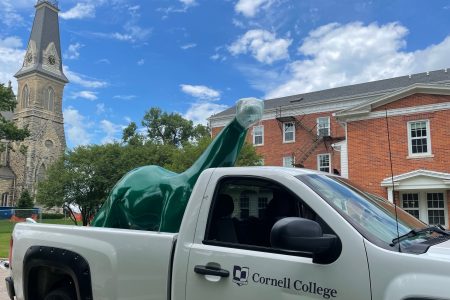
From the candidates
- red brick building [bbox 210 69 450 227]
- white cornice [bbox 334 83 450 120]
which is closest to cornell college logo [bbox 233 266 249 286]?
red brick building [bbox 210 69 450 227]

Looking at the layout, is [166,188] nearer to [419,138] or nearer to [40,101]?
[419,138]

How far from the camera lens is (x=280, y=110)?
123 feet

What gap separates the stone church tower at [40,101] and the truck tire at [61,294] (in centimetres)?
7716

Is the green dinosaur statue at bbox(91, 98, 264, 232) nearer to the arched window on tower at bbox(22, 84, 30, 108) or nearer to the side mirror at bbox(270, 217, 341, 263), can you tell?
the side mirror at bbox(270, 217, 341, 263)

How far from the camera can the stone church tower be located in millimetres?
76688

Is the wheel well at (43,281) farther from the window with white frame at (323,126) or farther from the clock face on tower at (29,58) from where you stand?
the clock face on tower at (29,58)

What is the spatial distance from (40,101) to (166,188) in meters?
82.8

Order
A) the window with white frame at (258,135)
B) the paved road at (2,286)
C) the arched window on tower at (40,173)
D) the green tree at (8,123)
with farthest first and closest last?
Result: the arched window on tower at (40,173) < the window with white frame at (258,135) < the green tree at (8,123) < the paved road at (2,286)

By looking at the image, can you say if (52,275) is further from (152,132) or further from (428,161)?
(152,132)

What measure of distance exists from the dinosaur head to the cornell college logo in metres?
2.45

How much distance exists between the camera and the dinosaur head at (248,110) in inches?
200

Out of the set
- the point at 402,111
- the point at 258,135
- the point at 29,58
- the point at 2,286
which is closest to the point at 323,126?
the point at 258,135

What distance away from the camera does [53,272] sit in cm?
429

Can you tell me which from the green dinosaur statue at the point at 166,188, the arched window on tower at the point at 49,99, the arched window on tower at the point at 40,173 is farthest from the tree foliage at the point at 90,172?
the arched window on tower at the point at 49,99
